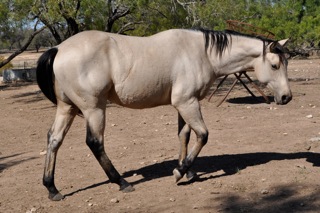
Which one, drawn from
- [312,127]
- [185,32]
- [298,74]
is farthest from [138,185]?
[298,74]

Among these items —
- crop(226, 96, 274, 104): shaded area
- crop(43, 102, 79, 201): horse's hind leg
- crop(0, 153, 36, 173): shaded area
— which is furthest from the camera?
crop(226, 96, 274, 104): shaded area

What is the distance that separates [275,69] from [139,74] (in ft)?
5.65

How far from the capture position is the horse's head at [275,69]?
19.6 ft

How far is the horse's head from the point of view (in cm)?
596

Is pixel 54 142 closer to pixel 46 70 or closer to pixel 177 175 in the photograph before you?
pixel 46 70

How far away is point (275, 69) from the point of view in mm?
6023

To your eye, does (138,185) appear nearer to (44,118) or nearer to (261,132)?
(261,132)

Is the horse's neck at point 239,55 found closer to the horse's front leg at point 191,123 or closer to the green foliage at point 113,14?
the horse's front leg at point 191,123

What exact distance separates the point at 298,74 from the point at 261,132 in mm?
12347

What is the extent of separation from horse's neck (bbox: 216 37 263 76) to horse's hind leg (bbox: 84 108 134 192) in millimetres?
1632

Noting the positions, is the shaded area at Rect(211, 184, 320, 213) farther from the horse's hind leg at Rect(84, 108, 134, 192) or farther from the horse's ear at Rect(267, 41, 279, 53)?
the horse's ear at Rect(267, 41, 279, 53)

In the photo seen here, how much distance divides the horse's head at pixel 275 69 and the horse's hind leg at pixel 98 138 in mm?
2064

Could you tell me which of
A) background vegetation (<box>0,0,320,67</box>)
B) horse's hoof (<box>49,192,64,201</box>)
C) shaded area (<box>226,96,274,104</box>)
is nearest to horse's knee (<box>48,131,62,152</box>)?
horse's hoof (<box>49,192,64,201</box>)

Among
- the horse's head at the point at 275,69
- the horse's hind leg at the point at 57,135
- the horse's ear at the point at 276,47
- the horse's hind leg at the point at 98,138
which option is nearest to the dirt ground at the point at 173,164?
the horse's hind leg at the point at 98,138
